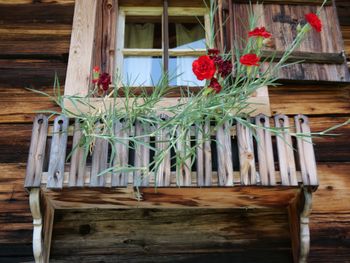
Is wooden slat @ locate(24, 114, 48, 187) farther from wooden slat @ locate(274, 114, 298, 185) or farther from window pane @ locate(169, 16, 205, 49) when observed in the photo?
window pane @ locate(169, 16, 205, 49)

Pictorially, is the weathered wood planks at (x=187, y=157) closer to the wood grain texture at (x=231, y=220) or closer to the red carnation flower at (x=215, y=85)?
the red carnation flower at (x=215, y=85)

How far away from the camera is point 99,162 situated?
5.97 ft

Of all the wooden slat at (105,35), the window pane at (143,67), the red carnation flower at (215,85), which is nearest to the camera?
the red carnation flower at (215,85)

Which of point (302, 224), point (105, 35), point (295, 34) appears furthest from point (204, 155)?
point (105, 35)

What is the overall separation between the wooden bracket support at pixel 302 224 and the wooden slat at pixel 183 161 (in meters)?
0.42

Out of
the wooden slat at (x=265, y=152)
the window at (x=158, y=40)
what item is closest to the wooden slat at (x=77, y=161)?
the wooden slat at (x=265, y=152)

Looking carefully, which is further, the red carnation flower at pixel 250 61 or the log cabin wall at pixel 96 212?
the log cabin wall at pixel 96 212

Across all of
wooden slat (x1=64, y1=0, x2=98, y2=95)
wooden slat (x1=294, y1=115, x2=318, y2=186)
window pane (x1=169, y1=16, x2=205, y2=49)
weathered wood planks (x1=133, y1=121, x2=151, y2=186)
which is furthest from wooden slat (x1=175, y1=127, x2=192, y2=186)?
window pane (x1=169, y1=16, x2=205, y2=49)

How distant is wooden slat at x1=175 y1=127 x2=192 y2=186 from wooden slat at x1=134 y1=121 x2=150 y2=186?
0.11 metres

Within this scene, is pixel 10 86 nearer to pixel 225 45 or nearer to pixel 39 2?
pixel 39 2

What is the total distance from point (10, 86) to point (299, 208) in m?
1.50

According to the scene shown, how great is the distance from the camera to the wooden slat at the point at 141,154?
5.83 ft

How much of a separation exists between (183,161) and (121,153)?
23cm

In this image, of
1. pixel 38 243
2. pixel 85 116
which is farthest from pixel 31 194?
pixel 85 116
